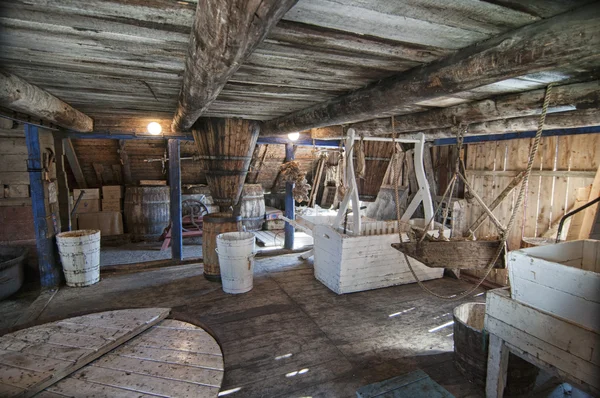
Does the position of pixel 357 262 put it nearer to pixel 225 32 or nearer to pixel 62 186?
pixel 225 32

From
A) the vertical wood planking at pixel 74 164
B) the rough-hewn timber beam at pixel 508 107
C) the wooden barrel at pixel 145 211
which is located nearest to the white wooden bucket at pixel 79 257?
the wooden barrel at pixel 145 211

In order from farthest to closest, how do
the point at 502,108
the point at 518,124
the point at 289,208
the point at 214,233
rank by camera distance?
the point at 289,208
the point at 214,233
the point at 518,124
the point at 502,108

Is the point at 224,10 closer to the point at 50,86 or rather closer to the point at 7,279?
the point at 50,86

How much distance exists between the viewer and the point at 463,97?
9.42 feet

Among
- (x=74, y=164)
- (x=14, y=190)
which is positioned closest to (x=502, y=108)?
(x=14, y=190)

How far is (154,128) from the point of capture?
5293 millimetres

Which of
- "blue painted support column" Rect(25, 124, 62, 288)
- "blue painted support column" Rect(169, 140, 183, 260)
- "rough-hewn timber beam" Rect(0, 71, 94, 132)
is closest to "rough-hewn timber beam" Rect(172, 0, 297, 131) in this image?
"rough-hewn timber beam" Rect(0, 71, 94, 132)

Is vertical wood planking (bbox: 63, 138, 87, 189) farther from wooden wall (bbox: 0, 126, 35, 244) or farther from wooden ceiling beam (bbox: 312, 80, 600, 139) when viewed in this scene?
wooden ceiling beam (bbox: 312, 80, 600, 139)

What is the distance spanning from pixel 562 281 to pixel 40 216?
5.91m

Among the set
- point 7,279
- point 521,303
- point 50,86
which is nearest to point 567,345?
point 521,303

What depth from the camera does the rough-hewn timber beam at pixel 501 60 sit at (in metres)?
1.20

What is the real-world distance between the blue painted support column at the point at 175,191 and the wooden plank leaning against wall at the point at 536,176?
5.34 m

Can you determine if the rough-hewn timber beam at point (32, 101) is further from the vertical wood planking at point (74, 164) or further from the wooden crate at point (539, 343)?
the wooden crate at point (539, 343)

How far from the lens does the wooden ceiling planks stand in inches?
50.3
